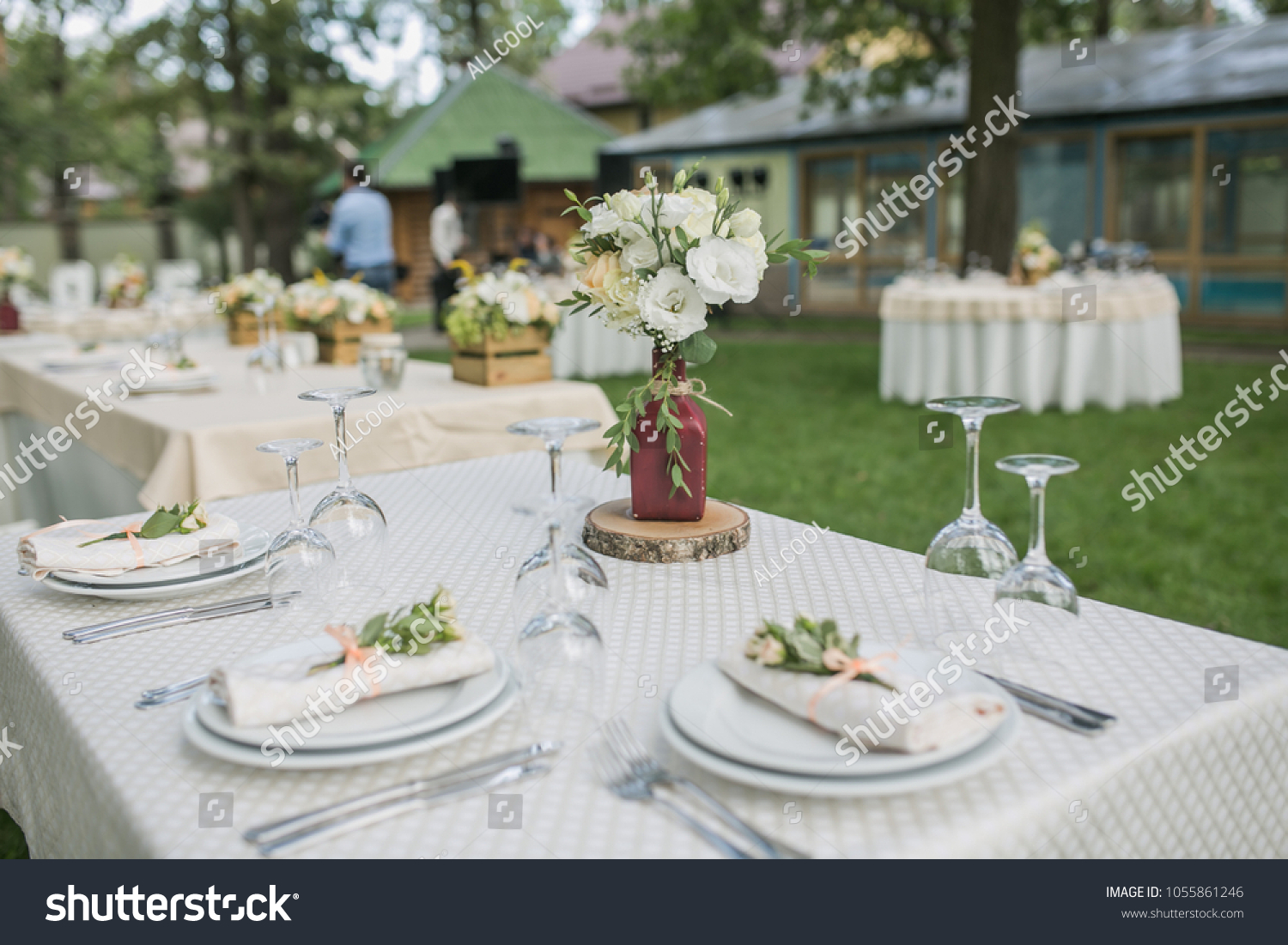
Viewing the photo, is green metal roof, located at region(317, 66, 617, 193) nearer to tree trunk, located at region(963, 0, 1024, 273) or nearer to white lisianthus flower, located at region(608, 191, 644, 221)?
tree trunk, located at region(963, 0, 1024, 273)

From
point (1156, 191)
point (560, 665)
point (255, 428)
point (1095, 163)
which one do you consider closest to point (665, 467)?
point (560, 665)

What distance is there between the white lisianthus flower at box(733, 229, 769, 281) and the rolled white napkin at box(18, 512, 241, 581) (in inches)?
36.8

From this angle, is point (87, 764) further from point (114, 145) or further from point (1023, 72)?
point (114, 145)

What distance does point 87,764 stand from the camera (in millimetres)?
1129

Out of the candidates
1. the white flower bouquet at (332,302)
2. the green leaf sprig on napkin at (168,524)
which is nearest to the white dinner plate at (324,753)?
the green leaf sprig on napkin at (168,524)

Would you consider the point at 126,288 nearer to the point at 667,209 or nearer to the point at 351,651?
the point at 667,209

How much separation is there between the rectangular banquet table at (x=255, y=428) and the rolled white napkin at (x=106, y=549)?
47.8 inches

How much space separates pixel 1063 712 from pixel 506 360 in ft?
9.14

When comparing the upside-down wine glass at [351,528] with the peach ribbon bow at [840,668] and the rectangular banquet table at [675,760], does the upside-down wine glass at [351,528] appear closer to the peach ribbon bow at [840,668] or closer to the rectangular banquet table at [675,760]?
the rectangular banquet table at [675,760]

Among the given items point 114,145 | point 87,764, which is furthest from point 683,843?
point 114,145

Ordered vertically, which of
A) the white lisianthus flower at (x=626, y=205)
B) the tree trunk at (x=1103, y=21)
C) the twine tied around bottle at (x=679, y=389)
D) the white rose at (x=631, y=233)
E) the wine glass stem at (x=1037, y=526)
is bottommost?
the wine glass stem at (x=1037, y=526)

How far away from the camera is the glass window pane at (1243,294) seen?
1362 cm

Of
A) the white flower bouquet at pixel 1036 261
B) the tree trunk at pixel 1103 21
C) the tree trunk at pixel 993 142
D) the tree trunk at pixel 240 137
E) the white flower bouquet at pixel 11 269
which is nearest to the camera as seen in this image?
the white flower bouquet at pixel 11 269
